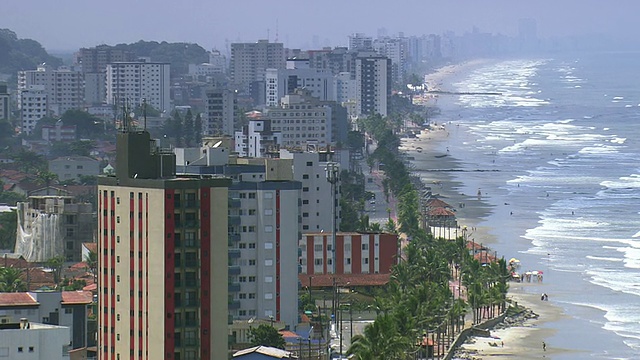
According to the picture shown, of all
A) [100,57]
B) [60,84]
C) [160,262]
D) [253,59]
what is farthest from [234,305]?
[253,59]

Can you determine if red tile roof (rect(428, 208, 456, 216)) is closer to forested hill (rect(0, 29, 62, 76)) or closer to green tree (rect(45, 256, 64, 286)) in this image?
green tree (rect(45, 256, 64, 286))

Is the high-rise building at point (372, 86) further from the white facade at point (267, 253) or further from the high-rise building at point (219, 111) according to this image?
the white facade at point (267, 253)

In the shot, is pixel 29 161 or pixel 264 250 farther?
pixel 29 161

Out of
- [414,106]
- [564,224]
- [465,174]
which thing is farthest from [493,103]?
[564,224]

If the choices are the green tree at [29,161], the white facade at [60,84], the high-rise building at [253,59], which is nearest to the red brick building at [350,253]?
the green tree at [29,161]

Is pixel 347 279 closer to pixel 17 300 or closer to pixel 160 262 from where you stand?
pixel 17 300

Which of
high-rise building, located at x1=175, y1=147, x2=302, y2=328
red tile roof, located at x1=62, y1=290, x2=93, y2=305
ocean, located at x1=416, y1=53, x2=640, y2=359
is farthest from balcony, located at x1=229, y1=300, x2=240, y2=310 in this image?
ocean, located at x1=416, y1=53, x2=640, y2=359

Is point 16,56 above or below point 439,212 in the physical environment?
above
